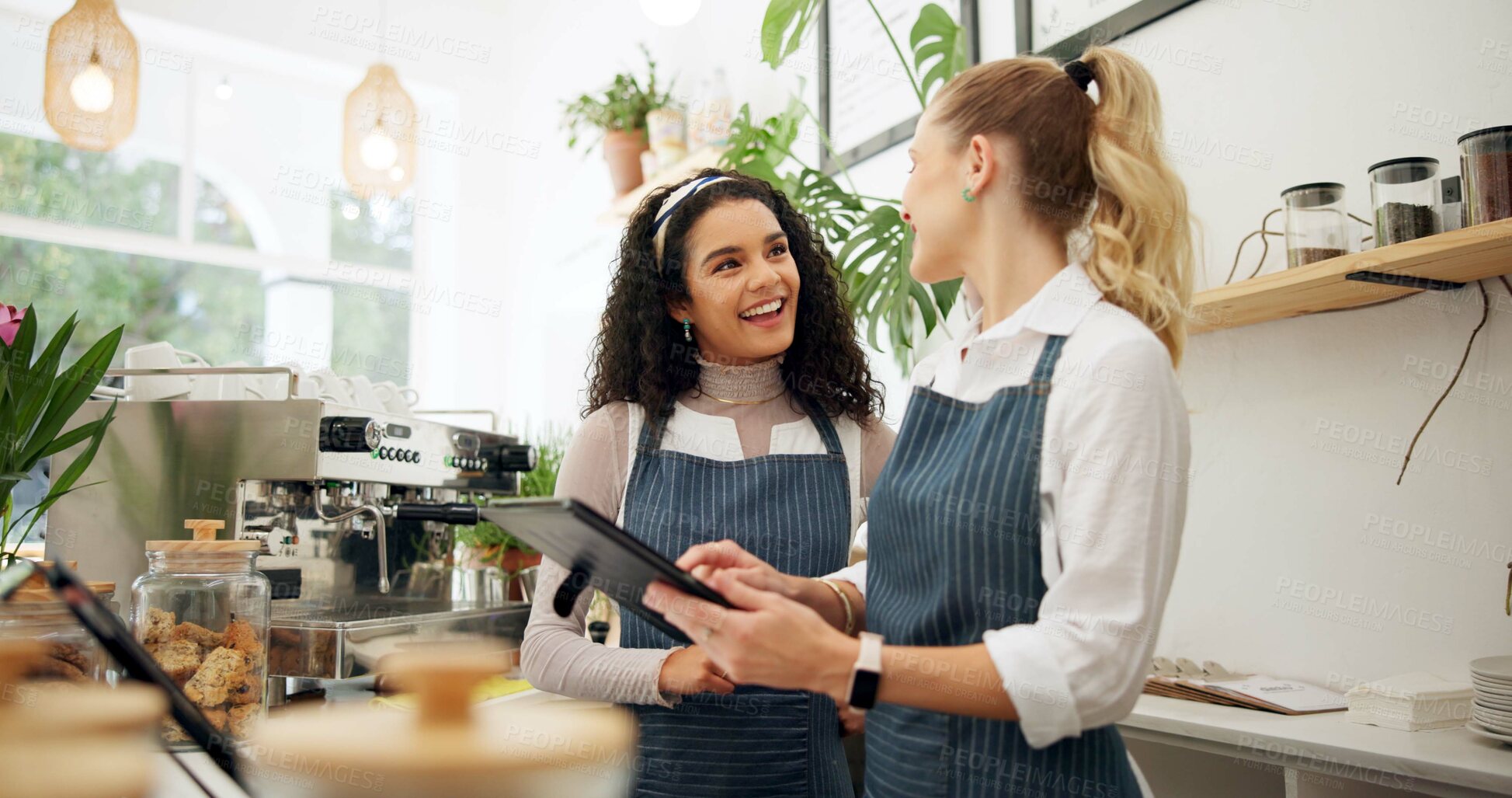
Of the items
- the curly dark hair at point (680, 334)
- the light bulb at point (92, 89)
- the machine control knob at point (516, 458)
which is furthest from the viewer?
the light bulb at point (92, 89)

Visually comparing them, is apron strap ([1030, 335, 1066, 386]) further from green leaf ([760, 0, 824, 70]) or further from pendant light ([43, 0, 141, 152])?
pendant light ([43, 0, 141, 152])

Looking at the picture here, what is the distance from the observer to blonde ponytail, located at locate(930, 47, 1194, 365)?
3.38 feet

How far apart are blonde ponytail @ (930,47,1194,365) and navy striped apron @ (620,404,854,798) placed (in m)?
0.54

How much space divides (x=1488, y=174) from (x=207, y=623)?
1.86 metres

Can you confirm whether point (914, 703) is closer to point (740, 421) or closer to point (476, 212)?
point (740, 421)

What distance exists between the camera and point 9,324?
152 cm

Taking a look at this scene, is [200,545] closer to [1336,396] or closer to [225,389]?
[225,389]

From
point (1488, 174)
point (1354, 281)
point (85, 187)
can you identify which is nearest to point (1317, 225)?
point (1354, 281)

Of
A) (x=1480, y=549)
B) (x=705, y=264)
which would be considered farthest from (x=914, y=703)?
(x=1480, y=549)

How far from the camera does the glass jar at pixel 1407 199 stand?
5.20 feet

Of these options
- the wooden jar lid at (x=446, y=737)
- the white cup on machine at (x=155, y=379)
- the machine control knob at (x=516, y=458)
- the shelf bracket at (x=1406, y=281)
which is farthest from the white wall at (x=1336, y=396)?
the white cup on machine at (x=155, y=379)

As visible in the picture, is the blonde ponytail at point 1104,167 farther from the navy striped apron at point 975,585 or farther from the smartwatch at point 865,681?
the smartwatch at point 865,681

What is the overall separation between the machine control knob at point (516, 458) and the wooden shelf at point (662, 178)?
1.00 meters

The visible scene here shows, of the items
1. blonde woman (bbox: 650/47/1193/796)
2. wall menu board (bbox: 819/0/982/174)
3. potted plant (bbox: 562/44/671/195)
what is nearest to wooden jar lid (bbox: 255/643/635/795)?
blonde woman (bbox: 650/47/1193/796)
